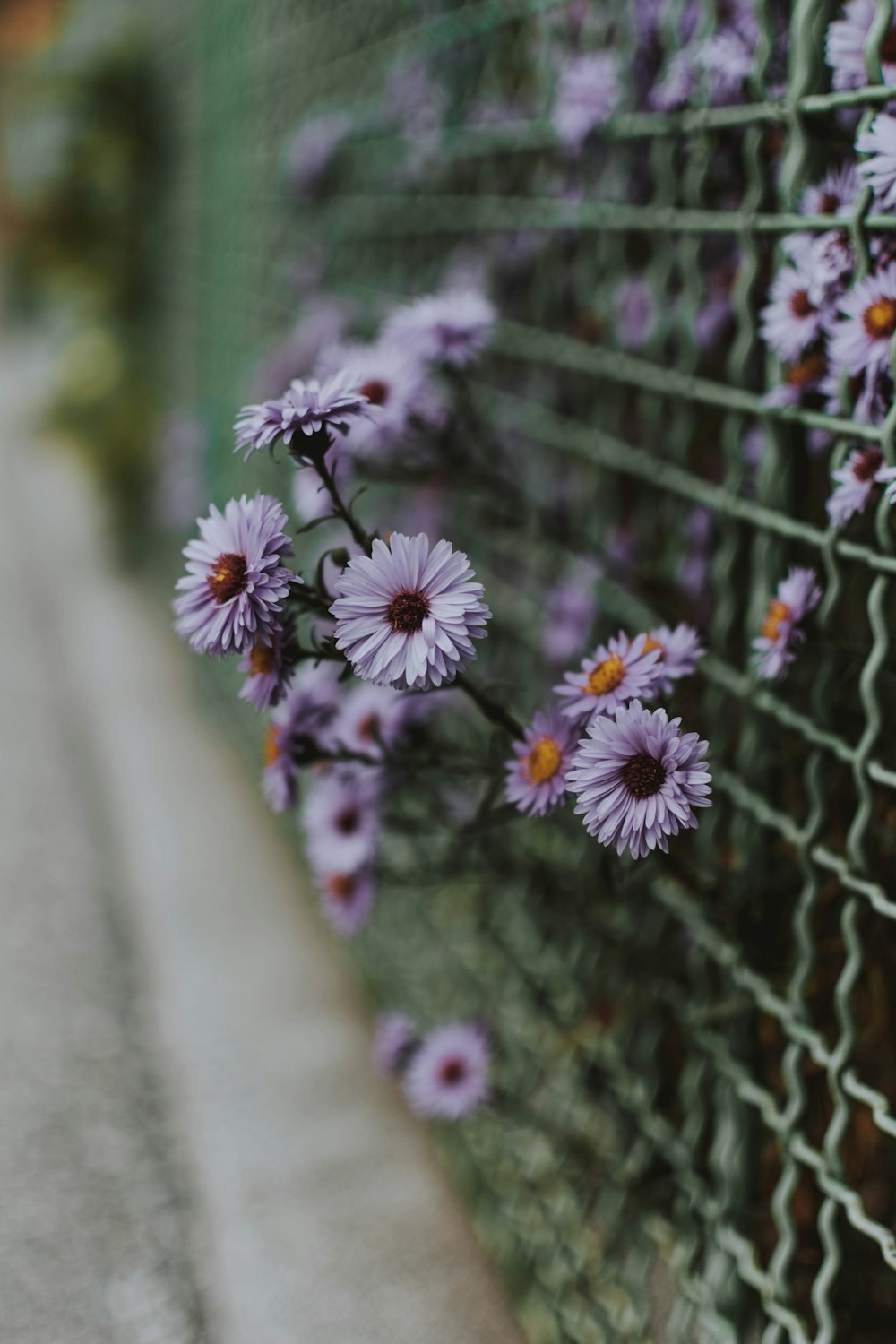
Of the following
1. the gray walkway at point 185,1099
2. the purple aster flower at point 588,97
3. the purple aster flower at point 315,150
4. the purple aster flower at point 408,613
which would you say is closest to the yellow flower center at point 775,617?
the purple aster flower at point 408,613

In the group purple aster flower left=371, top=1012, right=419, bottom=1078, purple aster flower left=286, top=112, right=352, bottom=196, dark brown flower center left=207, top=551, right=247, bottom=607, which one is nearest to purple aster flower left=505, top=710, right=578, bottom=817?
dark brown flower center left=207, top=551, right=247, bottom=607

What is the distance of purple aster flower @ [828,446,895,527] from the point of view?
79 cm

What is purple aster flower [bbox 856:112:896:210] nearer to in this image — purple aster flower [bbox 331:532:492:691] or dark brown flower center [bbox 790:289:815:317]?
dark brown flower center [bbox 790:289:815:317]

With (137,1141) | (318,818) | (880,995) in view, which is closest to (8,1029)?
(137,1141)

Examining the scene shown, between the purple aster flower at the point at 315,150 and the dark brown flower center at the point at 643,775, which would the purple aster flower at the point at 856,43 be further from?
the purple aster flower at the point at 315,150

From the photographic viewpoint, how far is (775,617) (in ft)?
2.82

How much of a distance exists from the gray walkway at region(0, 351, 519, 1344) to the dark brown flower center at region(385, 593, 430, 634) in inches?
30.4

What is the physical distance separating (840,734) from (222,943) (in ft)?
3.97

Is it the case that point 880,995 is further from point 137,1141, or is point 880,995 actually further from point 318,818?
point 137,1141

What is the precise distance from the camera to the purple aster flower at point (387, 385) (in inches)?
42.2

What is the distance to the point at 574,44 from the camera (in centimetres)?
129

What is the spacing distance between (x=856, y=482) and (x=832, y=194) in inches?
8.1

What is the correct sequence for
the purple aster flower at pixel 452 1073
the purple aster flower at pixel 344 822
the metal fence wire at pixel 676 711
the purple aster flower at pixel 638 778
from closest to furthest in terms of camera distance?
the purple aster flower at pixel 638 778 < the metal fence wire at pixel 676 711 < the purple aster flower at pixel 344 822 < the purple aster flower at pixel 452 1073

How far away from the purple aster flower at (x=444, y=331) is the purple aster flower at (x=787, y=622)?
1.31ft
